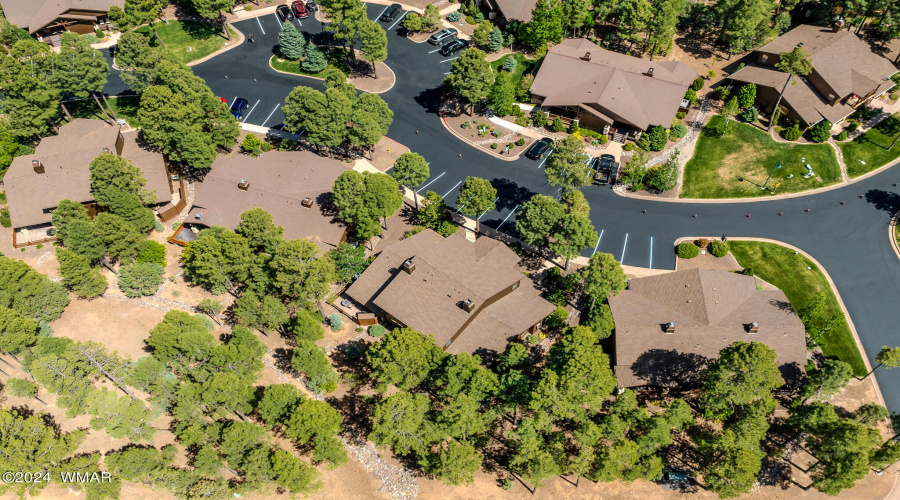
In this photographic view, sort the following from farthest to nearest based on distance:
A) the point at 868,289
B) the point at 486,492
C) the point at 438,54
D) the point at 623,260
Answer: the point at 438,54 → the point at 623,260 → the point at 868,289 → the point at 486,492

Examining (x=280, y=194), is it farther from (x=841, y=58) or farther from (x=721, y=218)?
(x=841, y=58)

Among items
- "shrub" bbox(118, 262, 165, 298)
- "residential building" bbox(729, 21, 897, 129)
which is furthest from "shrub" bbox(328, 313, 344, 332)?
"residential building" bbox(729, 21, 897, 129)

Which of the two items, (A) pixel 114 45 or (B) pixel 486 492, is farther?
(A) pixel 114 45

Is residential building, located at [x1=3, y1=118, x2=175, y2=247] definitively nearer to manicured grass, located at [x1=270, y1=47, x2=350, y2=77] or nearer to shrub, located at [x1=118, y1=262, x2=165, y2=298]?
shrub, located at [x1=118, y1=262, x2=165, y2=298]

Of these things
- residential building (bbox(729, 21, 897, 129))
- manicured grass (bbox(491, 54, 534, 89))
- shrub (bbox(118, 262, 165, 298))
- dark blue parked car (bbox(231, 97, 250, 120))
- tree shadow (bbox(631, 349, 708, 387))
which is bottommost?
shrub (bbox(118, 262, 165, 298))

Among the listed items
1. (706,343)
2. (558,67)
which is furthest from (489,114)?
(706,343)

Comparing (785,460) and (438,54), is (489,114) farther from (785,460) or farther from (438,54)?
(785,460)
